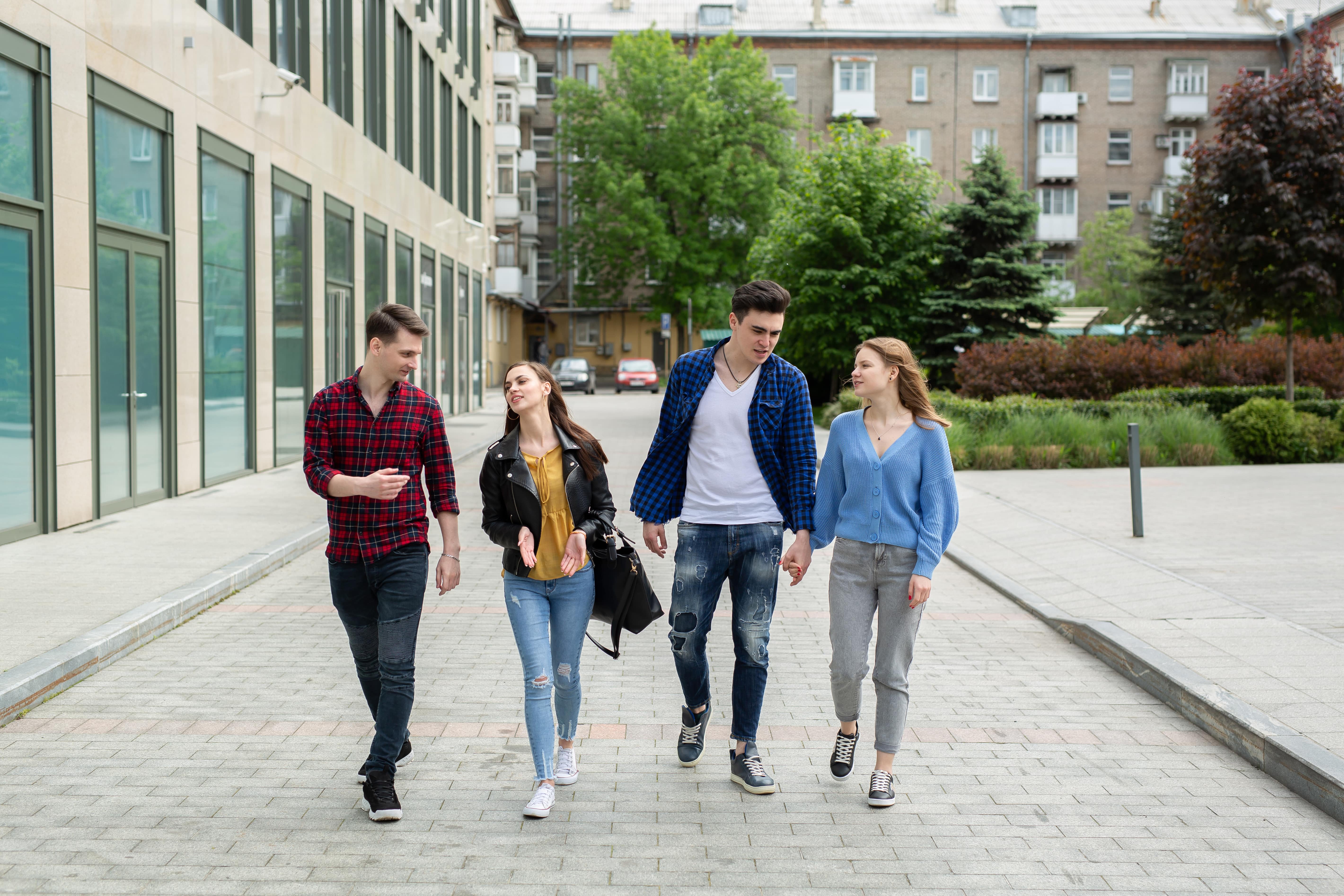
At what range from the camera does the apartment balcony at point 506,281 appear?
55.0 meters

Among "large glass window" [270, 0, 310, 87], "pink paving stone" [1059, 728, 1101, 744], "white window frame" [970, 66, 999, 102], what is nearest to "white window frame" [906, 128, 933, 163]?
"white window frame" [970, 66, 999, 102]

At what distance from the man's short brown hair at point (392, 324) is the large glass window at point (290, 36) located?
13881mm

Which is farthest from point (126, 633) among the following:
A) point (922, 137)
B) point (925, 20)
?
point (925, 20)

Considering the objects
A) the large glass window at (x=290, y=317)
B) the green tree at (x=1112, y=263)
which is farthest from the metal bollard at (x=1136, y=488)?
the green tree at (x=1112, y=263)

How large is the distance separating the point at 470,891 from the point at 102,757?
2076mm

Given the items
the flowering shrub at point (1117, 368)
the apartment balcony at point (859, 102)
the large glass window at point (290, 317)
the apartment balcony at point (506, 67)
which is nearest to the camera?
the large glass window at point (290, 317)

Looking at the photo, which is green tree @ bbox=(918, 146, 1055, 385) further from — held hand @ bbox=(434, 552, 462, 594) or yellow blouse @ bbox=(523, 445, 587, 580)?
held hand @ bbox=(434, 552, 462, 594)

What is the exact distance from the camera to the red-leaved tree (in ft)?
58.5

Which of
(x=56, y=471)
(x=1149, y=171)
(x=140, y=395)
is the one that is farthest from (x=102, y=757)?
(x=1149, y=171)

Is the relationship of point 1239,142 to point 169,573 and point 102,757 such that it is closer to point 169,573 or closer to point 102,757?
point 169,573

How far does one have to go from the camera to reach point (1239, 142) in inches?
709

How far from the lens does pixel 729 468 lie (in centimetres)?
444

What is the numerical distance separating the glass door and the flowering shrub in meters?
13.3

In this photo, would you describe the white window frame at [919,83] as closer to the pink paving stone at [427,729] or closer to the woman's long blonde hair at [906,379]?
the pink paving stone at [427,729]
